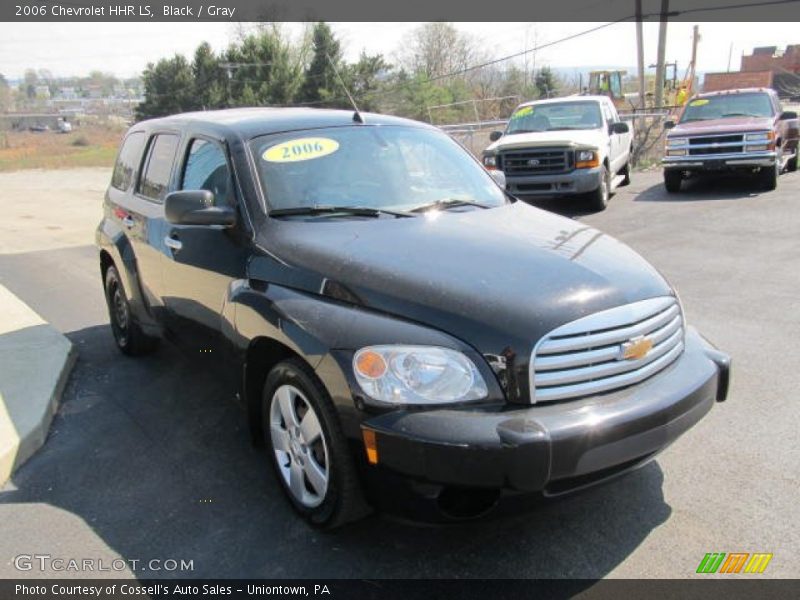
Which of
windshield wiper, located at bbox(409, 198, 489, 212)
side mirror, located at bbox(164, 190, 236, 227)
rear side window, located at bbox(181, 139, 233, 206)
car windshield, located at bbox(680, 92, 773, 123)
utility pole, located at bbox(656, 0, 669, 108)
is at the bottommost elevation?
car windshield, located at bbox(680, 92, 773, 123)

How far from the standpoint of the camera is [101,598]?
279 cm

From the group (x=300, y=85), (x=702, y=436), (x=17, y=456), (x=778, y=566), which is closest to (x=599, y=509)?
(x=778, y=566)

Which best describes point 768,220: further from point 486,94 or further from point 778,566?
point 486,94

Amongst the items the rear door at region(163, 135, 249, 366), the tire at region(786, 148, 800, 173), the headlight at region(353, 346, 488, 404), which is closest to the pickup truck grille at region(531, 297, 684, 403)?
the headlight at region(353, 346, 488, 404)

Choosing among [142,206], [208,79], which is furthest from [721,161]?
[208,79]

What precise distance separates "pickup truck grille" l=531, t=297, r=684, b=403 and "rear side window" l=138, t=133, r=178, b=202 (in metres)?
2.99

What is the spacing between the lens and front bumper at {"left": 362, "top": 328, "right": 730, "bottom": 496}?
2426 mm

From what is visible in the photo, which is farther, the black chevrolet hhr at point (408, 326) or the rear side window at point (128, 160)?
the rear side window at point (128, 160)

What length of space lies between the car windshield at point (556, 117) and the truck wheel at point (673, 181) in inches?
68.1

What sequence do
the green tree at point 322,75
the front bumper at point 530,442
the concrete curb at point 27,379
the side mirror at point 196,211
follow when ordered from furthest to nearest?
the green tree at point 322,75, the concrete curb at point 27,379, the side mirror at point 196,211, the front bumper at point 530,442

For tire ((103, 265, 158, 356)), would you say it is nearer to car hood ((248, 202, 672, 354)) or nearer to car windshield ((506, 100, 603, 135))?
car hood ((248, 202, 672, 354))

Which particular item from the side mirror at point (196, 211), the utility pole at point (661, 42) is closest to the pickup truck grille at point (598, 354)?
the side mirror at point (196, 211)

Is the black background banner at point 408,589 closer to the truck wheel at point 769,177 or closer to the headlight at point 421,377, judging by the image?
the headlight at point 421,377

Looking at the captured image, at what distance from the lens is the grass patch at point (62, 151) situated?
35500 mm
